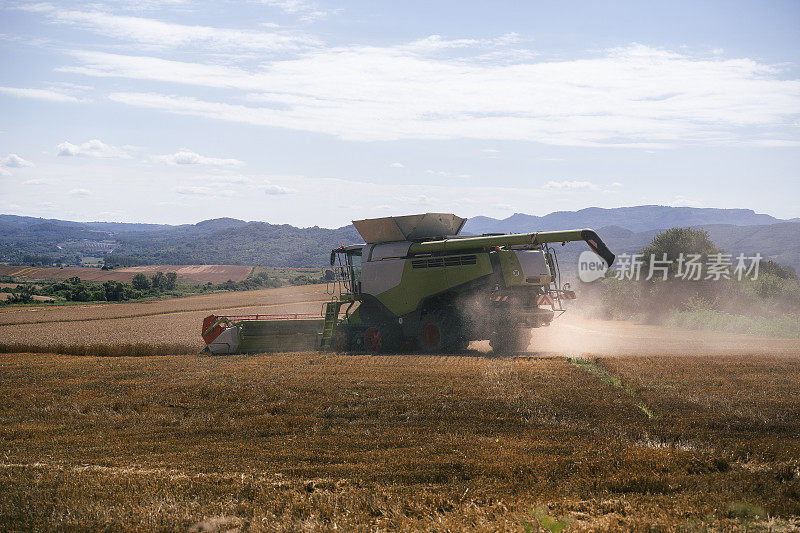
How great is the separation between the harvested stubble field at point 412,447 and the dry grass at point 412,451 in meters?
0.03

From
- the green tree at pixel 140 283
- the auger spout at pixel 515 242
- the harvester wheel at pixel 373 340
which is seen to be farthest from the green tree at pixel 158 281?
the auger spout at pixel 515 242

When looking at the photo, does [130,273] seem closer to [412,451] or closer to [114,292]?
[114,292]

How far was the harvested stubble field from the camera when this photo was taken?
5.60 metres

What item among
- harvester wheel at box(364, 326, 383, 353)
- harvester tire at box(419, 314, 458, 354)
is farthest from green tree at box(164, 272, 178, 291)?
harvester tire at box(419, 314, 458, 354)

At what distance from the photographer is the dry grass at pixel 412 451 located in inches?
220

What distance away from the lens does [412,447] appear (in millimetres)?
7594

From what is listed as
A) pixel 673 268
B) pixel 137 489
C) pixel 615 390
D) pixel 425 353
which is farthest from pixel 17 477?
pixel 673 268

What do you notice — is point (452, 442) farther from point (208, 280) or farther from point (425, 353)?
point (208, 280)

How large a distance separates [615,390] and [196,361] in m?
11.2

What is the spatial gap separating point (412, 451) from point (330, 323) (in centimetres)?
1348

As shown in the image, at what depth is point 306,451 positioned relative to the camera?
754cm

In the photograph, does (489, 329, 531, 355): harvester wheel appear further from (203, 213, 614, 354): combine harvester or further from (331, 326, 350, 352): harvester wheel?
(331, 326, 350, 352): harvester wheel

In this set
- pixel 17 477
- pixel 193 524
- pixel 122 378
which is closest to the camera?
pixel 193 524

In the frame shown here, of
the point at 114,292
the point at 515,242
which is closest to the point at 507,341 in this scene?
the point at 515,242
